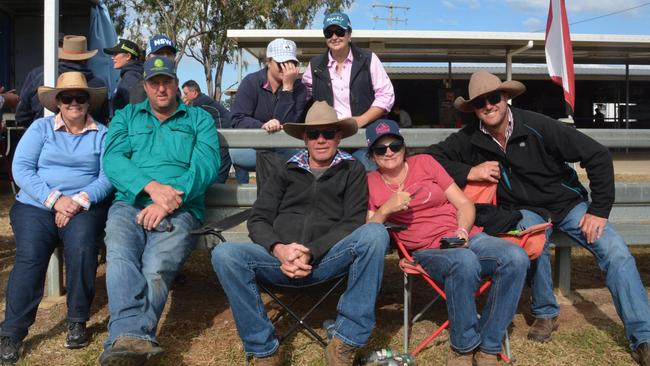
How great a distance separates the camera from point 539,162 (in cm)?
385

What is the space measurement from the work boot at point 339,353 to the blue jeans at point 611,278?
1.31 metres

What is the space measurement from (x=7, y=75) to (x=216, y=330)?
833cm

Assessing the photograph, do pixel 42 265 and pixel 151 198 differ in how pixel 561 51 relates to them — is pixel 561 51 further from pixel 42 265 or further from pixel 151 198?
pixel 42 265

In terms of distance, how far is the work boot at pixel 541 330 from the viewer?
3.73 m

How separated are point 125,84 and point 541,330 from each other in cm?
367

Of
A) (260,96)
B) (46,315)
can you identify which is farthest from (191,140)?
(46,315)

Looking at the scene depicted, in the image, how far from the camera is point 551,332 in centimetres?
382

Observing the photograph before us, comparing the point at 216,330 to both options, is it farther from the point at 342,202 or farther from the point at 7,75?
the point at 7,75

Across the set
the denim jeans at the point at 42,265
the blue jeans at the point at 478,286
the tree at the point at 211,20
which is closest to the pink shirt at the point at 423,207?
the blue jeans at the point at 478,286

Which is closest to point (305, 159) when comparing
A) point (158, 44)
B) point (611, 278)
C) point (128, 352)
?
point (128, 352)

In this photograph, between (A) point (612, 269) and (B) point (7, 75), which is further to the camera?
(B) point (7, 75)

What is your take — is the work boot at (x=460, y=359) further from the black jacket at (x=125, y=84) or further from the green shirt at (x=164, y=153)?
the black jacket at (x=125, y=84)

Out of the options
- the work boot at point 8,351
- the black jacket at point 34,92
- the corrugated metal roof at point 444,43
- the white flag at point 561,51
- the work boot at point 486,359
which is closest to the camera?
the work boot at point 486,359

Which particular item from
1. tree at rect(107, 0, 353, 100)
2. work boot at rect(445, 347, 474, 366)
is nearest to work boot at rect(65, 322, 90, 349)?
work boot at rect(445, 347, 474, 366)
